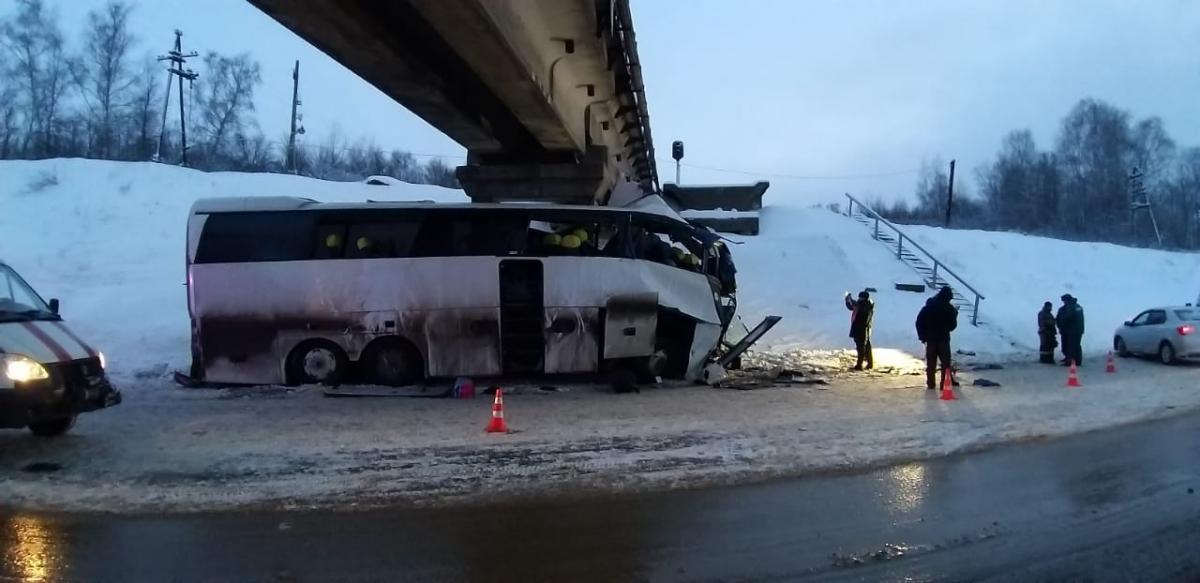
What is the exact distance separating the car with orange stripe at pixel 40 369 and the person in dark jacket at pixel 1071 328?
61.4 feet

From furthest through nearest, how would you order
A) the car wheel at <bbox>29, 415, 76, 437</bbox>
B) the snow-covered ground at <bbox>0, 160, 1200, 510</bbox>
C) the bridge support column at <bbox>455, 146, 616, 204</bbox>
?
the bridge support column at <bbox>455, 146, 616, 204</bbox>
the car wheel at <bbox>29, 415, 76, 437</bbox>
the snow-covered ground at <bbox>0, 160, 1200, 510</bbox>

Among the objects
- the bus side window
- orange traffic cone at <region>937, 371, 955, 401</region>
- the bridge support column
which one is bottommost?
orange traffic cone at <region>937, 371, 955, 401</region>

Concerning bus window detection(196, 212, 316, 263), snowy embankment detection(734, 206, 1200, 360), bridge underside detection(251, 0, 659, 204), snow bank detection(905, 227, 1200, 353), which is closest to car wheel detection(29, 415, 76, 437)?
bus window detection(196, 212, 316, 263)

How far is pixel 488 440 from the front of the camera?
8992 mm

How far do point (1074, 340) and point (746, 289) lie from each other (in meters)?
11.3

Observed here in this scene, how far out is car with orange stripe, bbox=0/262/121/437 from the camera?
7.76 meters

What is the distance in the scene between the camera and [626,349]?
13.4m

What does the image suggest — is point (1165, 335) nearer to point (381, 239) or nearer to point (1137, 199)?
point (381, 239)

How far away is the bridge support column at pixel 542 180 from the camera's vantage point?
17.9m

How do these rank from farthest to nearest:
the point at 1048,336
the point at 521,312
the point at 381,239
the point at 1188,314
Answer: the point at 1188,314, the point at 1048,336, the point at 381,239, the point at 521,312

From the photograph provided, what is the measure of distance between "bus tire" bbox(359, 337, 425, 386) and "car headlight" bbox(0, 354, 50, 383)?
221 inches

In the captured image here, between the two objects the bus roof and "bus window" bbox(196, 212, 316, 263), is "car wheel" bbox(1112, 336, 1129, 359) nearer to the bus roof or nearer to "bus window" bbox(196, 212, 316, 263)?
the bus roof

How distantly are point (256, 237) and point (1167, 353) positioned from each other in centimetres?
2066

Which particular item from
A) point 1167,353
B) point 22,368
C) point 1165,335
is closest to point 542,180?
point 22,368
